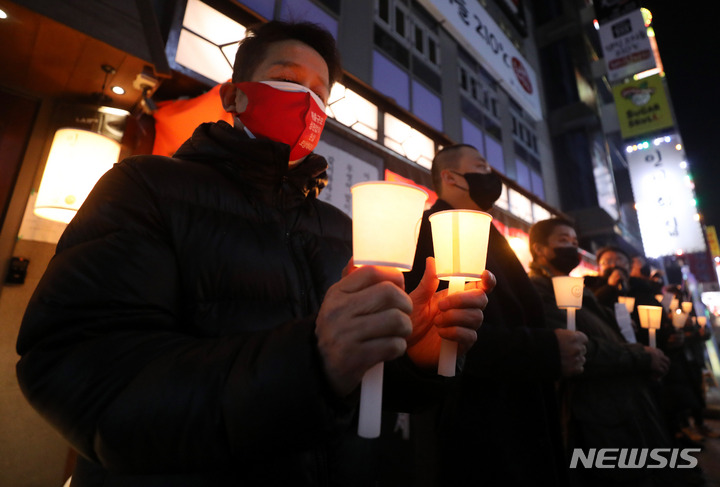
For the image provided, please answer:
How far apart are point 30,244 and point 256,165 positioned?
2965 mm

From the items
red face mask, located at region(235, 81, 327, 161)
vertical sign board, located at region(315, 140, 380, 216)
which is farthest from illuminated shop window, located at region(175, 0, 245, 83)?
red face mask, located at region(235, 81, 327, 161)

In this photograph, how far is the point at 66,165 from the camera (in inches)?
102

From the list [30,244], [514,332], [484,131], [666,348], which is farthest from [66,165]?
[484,131]

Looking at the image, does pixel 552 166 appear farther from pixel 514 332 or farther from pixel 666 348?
pixel 514 332

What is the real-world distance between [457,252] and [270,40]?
1.29 meters

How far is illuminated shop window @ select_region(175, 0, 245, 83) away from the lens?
357cm

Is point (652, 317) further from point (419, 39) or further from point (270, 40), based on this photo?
point (419, 39)

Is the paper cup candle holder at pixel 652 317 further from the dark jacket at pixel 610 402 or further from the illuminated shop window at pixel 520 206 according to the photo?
the illuminated shop window at pixel 520 206

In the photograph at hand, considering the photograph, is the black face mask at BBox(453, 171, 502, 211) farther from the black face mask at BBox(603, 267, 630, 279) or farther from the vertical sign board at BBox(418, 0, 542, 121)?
the vertical sign board at BBox(418, 0, 542, 121)

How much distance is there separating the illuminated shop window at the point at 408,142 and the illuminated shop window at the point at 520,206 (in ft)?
12.6

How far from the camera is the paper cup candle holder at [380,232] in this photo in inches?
27.0

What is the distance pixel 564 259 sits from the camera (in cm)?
305

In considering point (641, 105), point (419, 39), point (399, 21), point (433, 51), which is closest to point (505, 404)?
point (399, 21)

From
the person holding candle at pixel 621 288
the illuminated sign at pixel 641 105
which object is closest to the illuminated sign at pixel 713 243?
the illuminated sign at pixel 641 105
